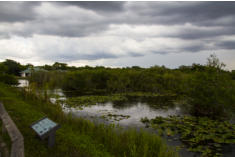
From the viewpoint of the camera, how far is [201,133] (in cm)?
798

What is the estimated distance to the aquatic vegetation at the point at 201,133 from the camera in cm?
654

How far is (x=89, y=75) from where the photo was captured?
96.7ft

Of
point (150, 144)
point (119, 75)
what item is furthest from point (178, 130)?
point (119, 75)

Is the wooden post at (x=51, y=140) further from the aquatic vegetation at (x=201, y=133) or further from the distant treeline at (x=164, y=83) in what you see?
the distant treeline at (x=164, y=83)

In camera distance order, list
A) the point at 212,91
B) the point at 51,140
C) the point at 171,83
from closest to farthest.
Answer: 1. the point at 51,140
2. the point at 212,91
3. the point at 171,83

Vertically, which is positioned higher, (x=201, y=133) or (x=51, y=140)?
(x=51, y=140)

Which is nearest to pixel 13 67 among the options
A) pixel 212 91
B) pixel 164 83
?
pixel 164 83

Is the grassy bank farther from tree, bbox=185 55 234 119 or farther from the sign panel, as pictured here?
tree, bbox=185 55 234 119

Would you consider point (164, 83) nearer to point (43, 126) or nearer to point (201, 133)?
point (201, 133)

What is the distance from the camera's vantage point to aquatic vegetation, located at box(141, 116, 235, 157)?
6539mm

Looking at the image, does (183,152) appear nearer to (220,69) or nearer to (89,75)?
(220,69)

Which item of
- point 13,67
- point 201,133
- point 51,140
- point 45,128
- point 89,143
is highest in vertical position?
point 13,67

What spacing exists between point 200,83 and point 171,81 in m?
14.0

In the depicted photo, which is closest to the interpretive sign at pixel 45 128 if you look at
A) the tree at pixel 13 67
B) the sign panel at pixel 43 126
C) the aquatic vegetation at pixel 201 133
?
the sign panel at pixel 43 126
